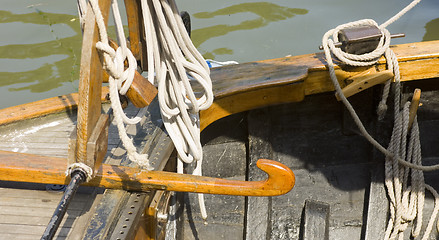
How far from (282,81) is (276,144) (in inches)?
18.9

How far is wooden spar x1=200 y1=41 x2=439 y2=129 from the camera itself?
2377mm

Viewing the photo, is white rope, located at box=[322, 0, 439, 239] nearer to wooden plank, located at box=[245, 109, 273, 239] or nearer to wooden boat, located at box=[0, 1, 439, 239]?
wooden boat, located at box=[0, 1, 439, 239]

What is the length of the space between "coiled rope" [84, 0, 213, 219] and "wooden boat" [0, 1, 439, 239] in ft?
0.44

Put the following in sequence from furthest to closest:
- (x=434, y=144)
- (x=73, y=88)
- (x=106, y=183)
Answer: (x=73, y=88)
(x=434, y=144)
(x=106, y=183)

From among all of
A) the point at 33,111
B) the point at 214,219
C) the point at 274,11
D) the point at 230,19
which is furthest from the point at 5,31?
the point at 214,219

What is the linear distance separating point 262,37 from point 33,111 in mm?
3350

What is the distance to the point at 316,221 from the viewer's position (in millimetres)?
2572

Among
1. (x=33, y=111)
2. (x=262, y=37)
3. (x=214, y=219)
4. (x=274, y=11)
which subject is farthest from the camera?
(x=274, y=11)

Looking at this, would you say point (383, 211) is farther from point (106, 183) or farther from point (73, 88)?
point (73, 88)

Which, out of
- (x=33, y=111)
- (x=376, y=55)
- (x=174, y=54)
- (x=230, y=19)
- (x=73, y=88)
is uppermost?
(x=174, y=54)

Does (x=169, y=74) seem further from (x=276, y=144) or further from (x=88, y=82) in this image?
(x=276, y=144)

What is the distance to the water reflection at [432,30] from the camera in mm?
5195

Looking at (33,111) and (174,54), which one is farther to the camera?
(33,111)

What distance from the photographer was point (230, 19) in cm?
555
